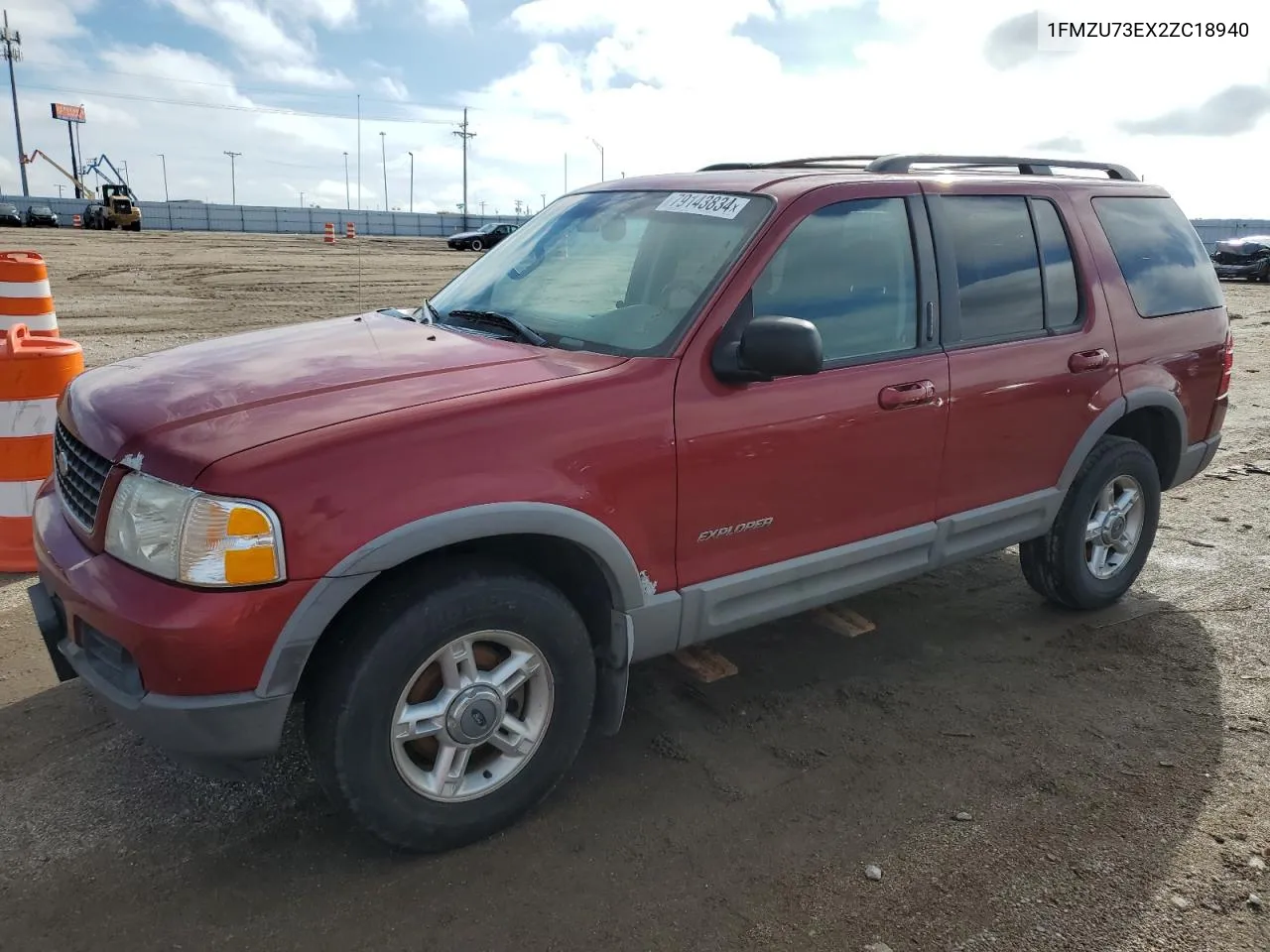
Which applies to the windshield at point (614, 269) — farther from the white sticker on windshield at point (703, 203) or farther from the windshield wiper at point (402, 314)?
the windshield wiper at point (402, 314)

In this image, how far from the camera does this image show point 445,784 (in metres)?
2.88

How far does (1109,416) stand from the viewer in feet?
14.6

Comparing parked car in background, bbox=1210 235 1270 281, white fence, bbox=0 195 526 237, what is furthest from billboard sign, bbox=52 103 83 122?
parked car in background, bbox=1210 235 1270 281

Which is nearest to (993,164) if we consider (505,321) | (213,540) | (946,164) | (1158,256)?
(946,164)

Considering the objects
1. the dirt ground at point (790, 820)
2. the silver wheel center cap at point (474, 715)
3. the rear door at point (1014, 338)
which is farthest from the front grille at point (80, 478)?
the rear door at point (1014, 338)

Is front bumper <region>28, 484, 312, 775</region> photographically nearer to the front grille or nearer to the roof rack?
the front grille

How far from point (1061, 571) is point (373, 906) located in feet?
11.0

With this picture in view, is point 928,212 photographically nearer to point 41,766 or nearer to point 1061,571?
point 1061,571

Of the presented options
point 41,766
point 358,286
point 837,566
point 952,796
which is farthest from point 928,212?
point 358,286

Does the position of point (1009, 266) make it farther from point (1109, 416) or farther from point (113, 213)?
point (113, 213)

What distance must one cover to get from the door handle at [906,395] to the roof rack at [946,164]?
0.93 meters

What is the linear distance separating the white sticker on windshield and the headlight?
6.32 feet

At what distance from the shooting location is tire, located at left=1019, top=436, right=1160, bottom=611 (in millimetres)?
4531

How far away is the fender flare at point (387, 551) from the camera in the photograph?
2520 millimetres
